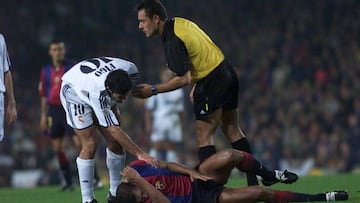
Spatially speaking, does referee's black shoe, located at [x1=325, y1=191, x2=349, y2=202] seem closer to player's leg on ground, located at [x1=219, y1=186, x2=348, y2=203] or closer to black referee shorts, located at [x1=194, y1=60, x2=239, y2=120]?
player's leg on ground, located at [x1=219, y1=186, x2=348, y2=203]

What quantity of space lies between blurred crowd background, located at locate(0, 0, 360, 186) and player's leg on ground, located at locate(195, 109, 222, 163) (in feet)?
33.0

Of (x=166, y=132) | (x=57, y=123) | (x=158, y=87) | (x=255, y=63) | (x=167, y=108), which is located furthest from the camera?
(x=255, y=63)

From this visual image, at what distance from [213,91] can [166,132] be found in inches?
301

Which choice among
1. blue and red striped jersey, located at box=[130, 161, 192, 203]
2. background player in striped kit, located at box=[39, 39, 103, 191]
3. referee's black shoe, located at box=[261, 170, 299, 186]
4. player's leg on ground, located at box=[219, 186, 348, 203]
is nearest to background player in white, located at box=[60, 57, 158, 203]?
blue and red striped jersey, located at box=[130, 161, 192, 203]

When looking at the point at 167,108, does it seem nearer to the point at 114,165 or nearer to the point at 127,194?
the point at 114,165

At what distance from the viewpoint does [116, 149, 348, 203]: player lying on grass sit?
9625 millimetres

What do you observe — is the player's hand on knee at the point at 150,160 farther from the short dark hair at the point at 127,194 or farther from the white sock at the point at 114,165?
the white sock at the point at 114,165

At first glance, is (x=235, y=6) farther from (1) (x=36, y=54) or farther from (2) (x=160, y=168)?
(2) (x=160, y=168)

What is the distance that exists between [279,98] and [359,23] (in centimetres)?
330

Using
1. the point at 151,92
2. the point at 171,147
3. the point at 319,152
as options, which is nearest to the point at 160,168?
the point at 151,92

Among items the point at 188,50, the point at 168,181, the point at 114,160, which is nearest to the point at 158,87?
the point at 188,50

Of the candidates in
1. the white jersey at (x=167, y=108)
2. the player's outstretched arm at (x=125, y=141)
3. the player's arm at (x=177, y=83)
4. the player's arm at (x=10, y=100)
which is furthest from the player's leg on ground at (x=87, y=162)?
the white jersey at (x=167, y=108)

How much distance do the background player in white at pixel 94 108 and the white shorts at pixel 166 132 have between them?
7.37 m

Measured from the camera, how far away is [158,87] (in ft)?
35.9
